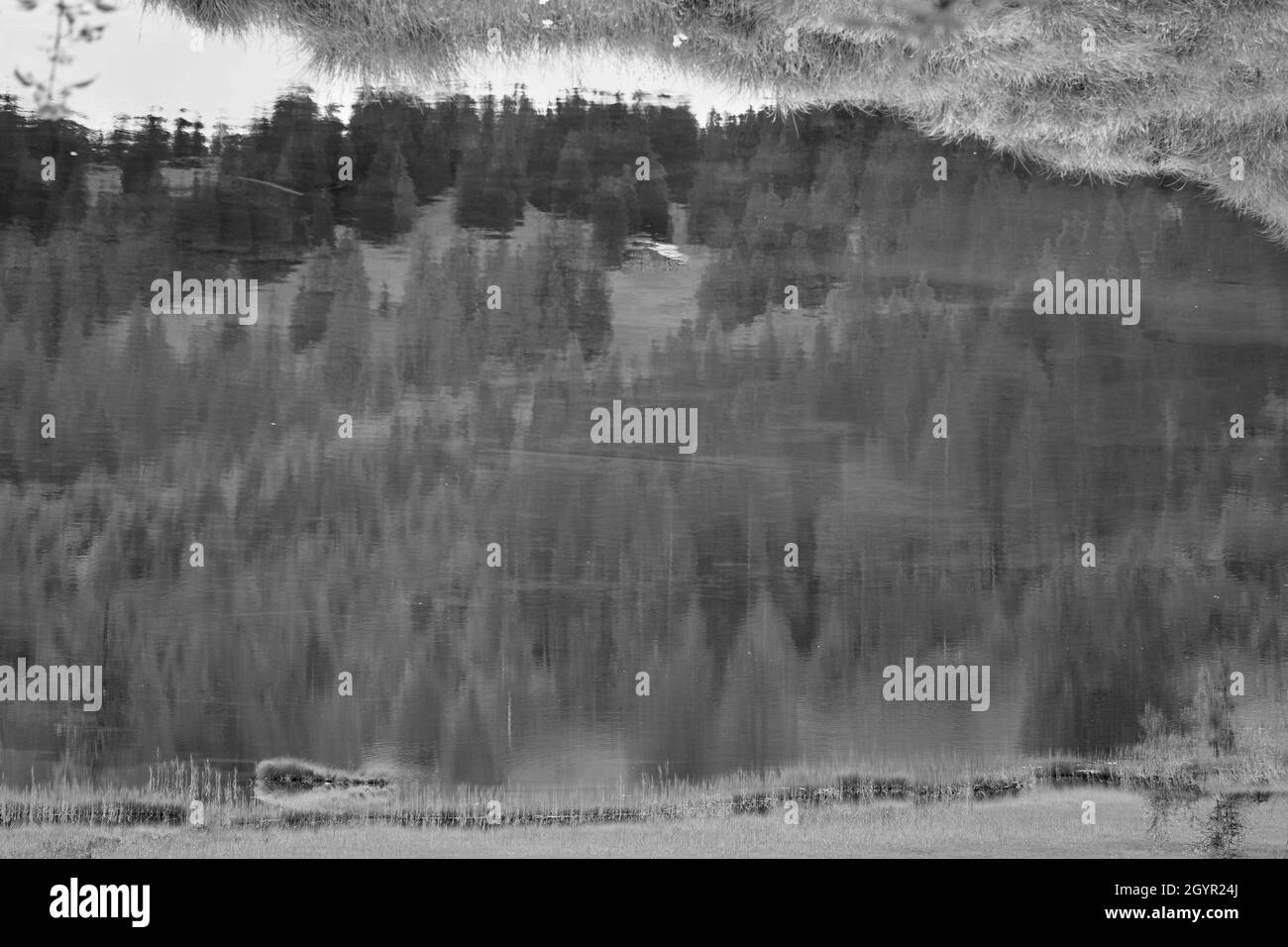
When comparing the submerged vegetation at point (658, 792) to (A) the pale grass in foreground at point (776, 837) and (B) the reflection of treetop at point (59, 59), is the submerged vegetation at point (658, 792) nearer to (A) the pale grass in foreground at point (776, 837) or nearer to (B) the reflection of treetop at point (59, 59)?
(A) the pale grass in foreground at point (776, 837)

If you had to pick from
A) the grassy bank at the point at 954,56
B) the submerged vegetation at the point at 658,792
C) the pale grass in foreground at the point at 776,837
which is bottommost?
the pale grass in foreground at the point at 776,837

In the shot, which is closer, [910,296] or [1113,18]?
[1113,18]

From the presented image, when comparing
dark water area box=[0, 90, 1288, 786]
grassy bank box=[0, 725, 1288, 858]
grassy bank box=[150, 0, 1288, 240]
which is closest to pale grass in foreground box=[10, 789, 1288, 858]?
grassy bank box=[0, 725, 1288, 858]

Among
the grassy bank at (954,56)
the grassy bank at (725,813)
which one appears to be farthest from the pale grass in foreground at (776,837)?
the grassy bank at (954,56)

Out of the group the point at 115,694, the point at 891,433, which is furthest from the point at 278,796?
the point at 891,433

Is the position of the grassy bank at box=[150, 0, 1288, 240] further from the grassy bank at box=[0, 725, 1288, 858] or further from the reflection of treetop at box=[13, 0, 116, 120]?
the grassy bank at box=[0, 725, 1288, 858]

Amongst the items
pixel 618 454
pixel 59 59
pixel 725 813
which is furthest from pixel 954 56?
pixel 59 59

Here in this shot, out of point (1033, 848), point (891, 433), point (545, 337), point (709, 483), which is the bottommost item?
point (1033, 848)

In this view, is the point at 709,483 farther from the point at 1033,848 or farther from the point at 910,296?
the point at 1033,848
